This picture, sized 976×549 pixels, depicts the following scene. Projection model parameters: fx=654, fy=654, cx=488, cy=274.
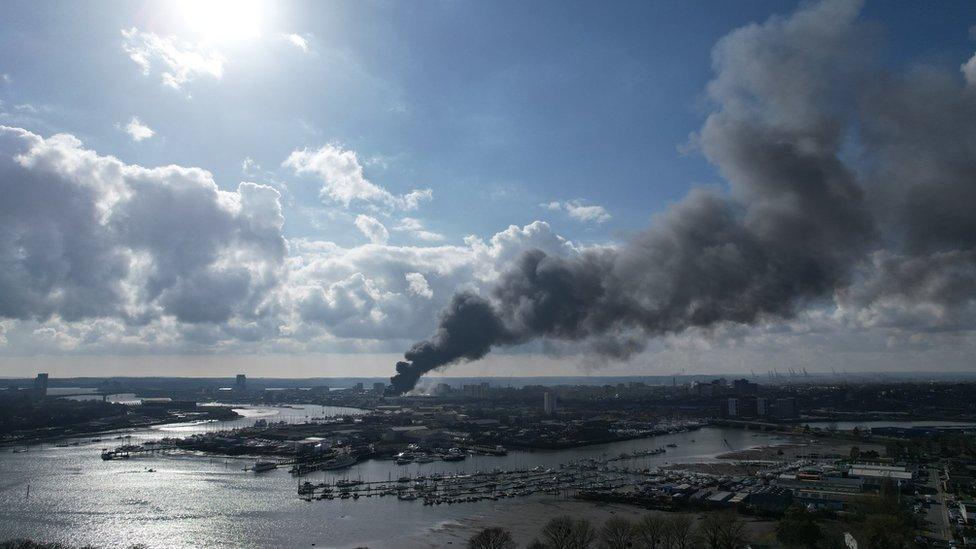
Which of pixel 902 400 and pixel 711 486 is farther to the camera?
pixel 902 400

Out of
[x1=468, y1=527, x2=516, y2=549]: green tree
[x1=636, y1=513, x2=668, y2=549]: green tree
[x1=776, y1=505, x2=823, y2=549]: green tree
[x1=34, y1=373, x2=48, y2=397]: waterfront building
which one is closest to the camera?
[x1=776, y1=505, x2=823, y2=549]: green tree

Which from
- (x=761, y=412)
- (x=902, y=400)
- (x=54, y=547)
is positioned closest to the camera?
(x=54, y=547)

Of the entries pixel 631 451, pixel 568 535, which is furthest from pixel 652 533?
pixel 631 451

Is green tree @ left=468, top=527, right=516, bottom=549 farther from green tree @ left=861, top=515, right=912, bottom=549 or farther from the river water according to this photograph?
green tree @ left=861, top=515, right=912, bottom=549

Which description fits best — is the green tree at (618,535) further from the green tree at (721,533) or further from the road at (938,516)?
the road at (938,516)

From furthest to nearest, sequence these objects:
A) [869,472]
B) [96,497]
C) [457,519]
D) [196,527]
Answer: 1. [869,472]
2. [96,497]
3. [457,519]
4. [196,527]

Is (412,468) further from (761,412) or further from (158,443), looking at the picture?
(761,412)

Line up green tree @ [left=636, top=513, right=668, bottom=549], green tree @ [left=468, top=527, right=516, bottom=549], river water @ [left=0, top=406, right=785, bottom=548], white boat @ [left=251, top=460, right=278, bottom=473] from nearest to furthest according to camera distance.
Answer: green tree @ [left=468, top=527, right=516, bottom=549], green tree @ [left=636, top=513, right=668, bottom=549], river water @ [left=0, top=406, right=785, bottom=548], white boat @ [left=251, top=460, right=278, bottom=473]

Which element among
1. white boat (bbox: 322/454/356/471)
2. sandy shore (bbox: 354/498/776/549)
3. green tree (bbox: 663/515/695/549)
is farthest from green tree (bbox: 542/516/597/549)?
white boat (bbox: 322/454/356/471)

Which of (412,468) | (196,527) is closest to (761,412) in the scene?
(412,468)
